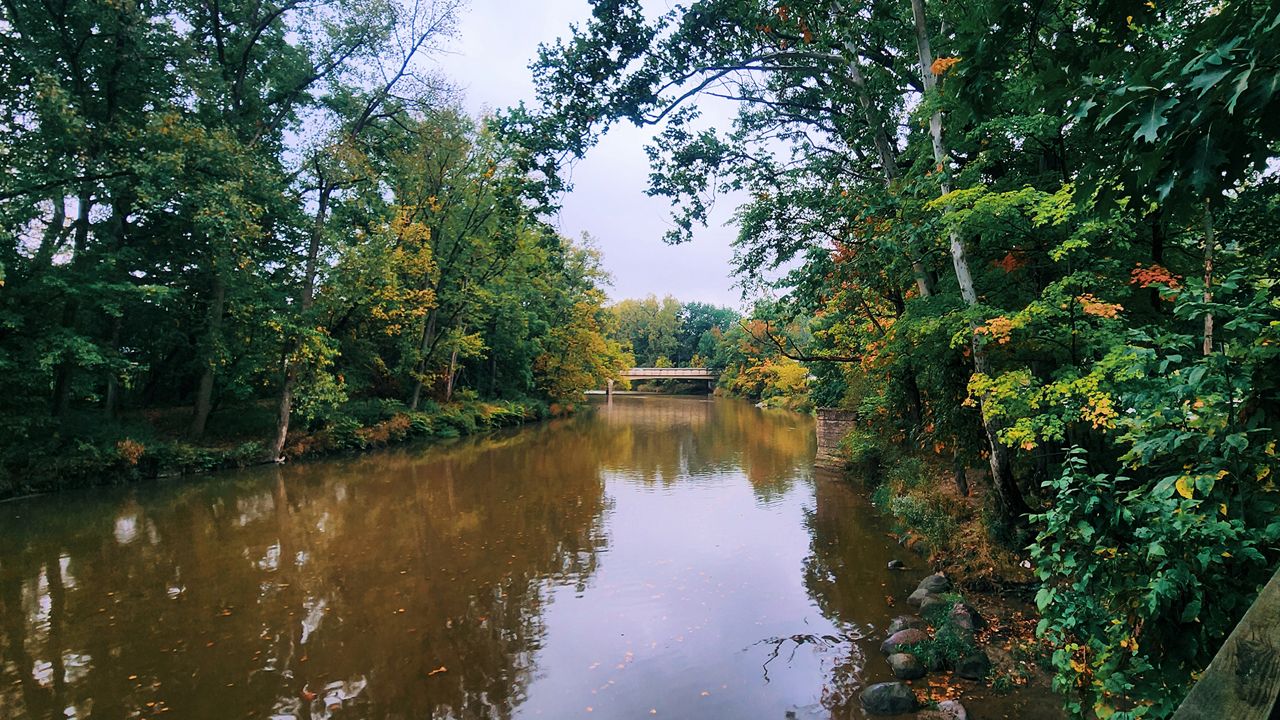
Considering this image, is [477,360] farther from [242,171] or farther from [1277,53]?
[1277,53]

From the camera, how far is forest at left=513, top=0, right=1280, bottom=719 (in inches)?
90.7

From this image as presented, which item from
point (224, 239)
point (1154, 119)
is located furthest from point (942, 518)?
point (224, 239)

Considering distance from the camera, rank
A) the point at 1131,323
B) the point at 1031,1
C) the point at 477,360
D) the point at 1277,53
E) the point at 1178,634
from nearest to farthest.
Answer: the point at 1277,53 → the point at 1178,634 → the point at 1031,1 → the point at 1131,323 → the point at 477,360

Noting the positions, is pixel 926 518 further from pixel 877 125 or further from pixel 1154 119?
pixel 1154 119

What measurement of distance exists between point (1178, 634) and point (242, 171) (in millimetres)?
18645

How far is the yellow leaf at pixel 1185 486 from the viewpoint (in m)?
2.31

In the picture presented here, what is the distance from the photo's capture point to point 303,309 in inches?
733

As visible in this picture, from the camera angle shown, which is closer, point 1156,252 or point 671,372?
point 1156,252

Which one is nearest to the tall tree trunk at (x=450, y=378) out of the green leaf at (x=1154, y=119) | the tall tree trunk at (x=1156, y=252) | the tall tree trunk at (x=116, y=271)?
the tall tree trunk at (x=116, y=271)

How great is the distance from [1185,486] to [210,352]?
64.7ft

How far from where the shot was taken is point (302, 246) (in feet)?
63.9

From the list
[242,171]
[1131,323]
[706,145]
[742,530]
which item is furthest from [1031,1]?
[242,171]

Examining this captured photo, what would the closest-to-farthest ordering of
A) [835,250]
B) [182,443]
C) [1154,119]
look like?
1. [1154,119]
2. [835,250]
3. [182,443]

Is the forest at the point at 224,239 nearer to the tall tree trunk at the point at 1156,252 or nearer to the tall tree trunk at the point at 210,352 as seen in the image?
the tall tree trunk at the point at 210,352
